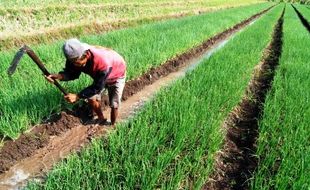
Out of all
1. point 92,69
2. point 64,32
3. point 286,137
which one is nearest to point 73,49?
point 92,69

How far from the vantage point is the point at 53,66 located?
538 cm

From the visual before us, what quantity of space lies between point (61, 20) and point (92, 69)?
267 inches

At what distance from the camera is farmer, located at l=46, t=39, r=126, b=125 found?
3.27 m

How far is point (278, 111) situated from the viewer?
4.03m

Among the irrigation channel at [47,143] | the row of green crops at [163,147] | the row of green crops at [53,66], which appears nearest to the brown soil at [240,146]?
the row of green crops at [163,147]

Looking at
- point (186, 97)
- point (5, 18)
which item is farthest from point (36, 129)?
point (5, 18)

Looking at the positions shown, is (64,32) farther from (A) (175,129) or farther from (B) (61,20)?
(A) (175,129)

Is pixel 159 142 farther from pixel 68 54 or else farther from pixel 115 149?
pixel 68 54

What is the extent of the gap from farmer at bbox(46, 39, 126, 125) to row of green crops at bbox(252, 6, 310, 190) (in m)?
1.63

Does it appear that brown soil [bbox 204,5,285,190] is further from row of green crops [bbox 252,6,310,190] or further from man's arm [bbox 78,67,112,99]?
man's arm [bbox 78,67,112,99]

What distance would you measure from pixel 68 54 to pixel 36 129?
1.17 m

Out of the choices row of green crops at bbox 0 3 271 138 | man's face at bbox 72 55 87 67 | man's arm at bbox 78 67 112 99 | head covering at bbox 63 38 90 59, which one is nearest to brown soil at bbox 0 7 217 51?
row of green crops at bbox 0 3 271 138

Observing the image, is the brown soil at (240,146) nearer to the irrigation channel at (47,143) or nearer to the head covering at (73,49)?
the irrigation channel at (47,143)

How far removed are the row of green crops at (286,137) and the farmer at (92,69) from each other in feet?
5.33
